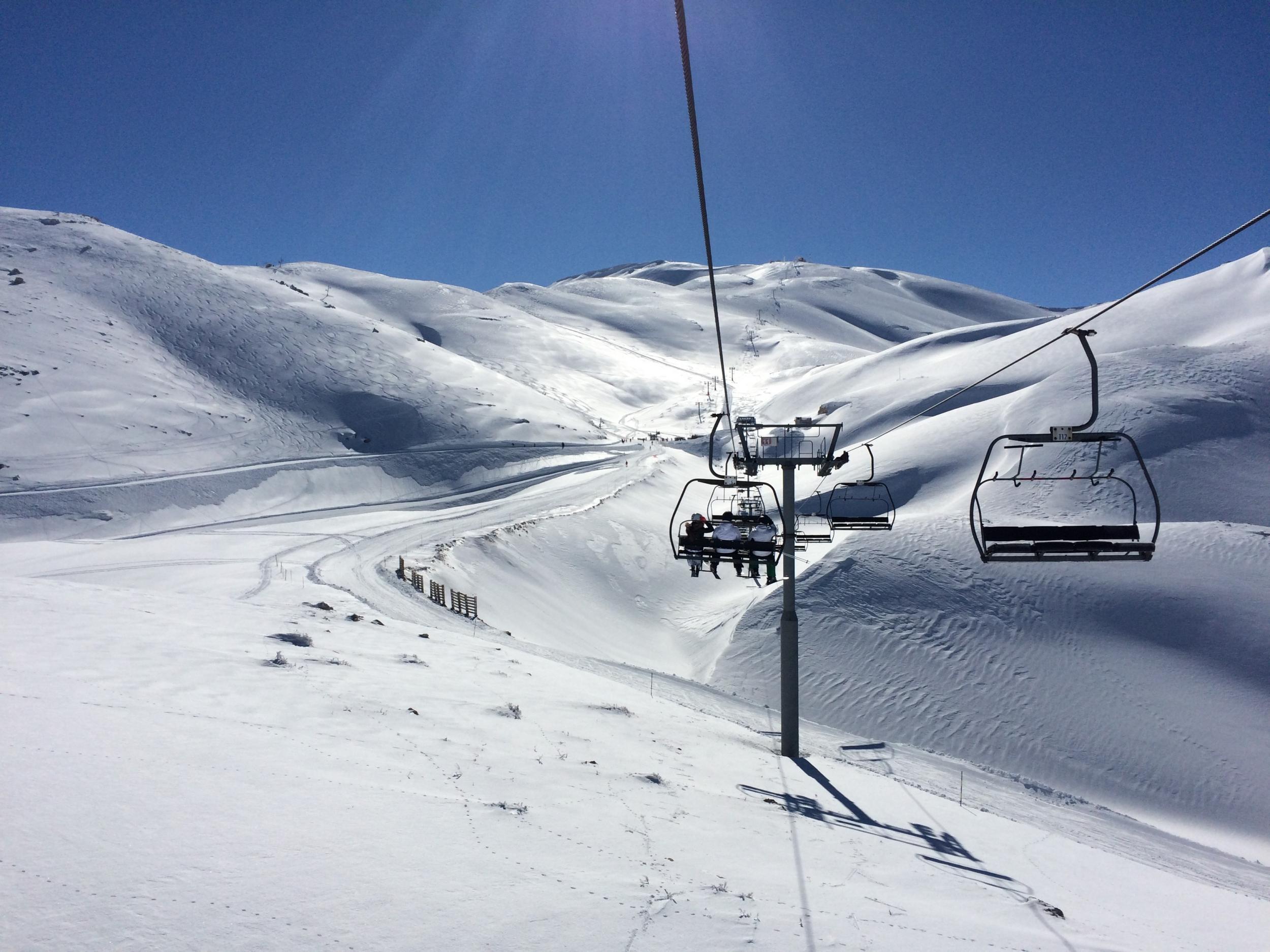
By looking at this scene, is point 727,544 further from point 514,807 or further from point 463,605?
point 463,605

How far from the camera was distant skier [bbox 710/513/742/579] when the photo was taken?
13148 mm

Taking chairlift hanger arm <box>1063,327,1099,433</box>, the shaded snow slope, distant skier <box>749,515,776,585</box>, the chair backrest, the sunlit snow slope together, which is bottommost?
the sunlit snow slope

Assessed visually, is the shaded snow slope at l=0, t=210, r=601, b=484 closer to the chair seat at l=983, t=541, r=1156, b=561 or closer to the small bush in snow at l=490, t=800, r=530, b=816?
the small bush in snow at l=490, t=800, r=530, b=816

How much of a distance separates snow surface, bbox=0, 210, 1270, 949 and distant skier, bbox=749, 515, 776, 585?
3.70 metres

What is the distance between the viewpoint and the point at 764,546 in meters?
13.2

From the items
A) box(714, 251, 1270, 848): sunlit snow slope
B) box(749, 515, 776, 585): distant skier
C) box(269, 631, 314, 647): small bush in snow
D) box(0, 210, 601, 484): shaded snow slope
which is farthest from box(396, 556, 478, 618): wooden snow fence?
box(0, 210, 601, 484): shaded snow slope

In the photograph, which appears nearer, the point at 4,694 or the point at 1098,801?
the point at 4,694

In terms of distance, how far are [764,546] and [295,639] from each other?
374 inches

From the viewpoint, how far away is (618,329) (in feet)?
613

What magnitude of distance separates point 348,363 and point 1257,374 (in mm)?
80204

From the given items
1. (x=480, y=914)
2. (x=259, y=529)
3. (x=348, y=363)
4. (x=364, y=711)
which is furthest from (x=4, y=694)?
(x=348, y=363)

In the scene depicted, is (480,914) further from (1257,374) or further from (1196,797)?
(1257,374)

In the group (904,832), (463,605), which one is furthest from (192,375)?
(904,832)

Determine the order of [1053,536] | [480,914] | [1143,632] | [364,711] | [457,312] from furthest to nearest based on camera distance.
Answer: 1. [457,312]
2. [1143,632]
3. [364,711]
4. [1053,536]
5. [480,914]
